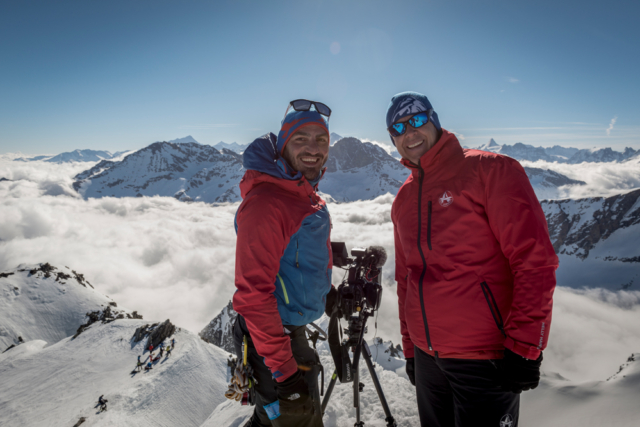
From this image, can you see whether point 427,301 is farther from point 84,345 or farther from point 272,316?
point 84,345

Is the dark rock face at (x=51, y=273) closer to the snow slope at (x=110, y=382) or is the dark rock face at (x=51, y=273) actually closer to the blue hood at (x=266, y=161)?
the snow slope at (x=110, y=382)

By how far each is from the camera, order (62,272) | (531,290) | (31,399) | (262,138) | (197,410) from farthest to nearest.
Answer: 1. (62,272)
2. (31,399)
3. (197,410)
4. (262,138)
5. (531,290)

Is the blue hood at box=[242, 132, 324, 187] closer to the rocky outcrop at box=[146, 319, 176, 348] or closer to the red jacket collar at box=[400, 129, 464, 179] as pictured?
the red jacket collar at box=[400, 129, 464, 179]

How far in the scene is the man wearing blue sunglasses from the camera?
3.04 metres

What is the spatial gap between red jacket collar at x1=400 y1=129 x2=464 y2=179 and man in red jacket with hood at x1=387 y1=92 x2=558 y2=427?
1 centimetres

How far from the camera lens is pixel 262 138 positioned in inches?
148

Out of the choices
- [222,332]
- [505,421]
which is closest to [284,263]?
[505,421]

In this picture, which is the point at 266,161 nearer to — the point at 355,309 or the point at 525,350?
the point at 355,309

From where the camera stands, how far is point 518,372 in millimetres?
2721

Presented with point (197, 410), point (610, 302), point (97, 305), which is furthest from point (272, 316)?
point (610, 302)

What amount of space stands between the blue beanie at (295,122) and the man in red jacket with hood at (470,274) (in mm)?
1098

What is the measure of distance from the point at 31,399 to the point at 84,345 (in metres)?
6.75

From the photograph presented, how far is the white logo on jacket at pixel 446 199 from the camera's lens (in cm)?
313

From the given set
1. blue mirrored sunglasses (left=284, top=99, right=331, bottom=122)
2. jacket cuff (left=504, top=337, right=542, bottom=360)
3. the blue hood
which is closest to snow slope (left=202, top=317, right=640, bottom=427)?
jacket cuff (left=504, top=337, right=542, bottom=360)
